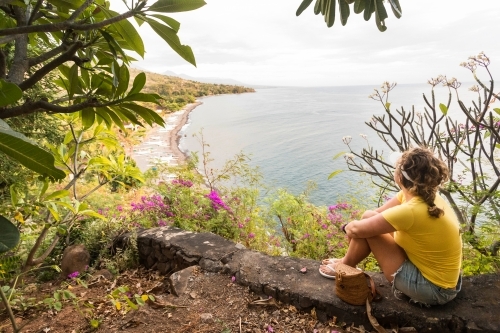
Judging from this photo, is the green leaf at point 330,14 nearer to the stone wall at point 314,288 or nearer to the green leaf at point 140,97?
the green leaf at point 140,97

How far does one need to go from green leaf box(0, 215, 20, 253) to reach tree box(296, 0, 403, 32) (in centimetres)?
119

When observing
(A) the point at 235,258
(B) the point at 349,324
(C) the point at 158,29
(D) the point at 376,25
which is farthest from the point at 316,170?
(C) the point at 158,29

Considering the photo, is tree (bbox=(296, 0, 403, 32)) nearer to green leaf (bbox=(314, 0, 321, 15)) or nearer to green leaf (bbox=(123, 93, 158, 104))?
green leaf (bbox=(314, 0, 321, 15))

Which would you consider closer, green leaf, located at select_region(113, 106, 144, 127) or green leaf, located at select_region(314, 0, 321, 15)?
green leaf, located at select_region(113, 106, 144, 127)

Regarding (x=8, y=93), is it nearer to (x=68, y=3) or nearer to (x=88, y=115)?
(x=68, y=3)

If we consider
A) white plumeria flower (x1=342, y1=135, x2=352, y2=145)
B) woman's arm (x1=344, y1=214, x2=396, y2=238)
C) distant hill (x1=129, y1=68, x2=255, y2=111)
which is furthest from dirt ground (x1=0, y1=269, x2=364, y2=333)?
distant hill (x1=129, y1=68, x2=255, y2=111)

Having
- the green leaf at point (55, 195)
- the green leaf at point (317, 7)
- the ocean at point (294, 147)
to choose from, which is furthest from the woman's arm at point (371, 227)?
the ocean at point (294, 147)

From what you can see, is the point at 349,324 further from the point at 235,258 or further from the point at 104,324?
the point at 104,324

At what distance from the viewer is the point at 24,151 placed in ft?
1.59

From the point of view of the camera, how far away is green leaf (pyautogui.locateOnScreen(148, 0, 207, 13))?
0.74 metres

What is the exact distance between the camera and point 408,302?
5.98 feet

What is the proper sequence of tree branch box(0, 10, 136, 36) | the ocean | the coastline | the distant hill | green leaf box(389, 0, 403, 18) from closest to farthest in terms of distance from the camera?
tree branch box(0, 10, 136, 36)
green leaf box(389, 0, 403, 18)
the ocean
the coastline
the distant hill

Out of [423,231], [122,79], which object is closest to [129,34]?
[122,79]

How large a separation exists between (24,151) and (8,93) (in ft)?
0.43
